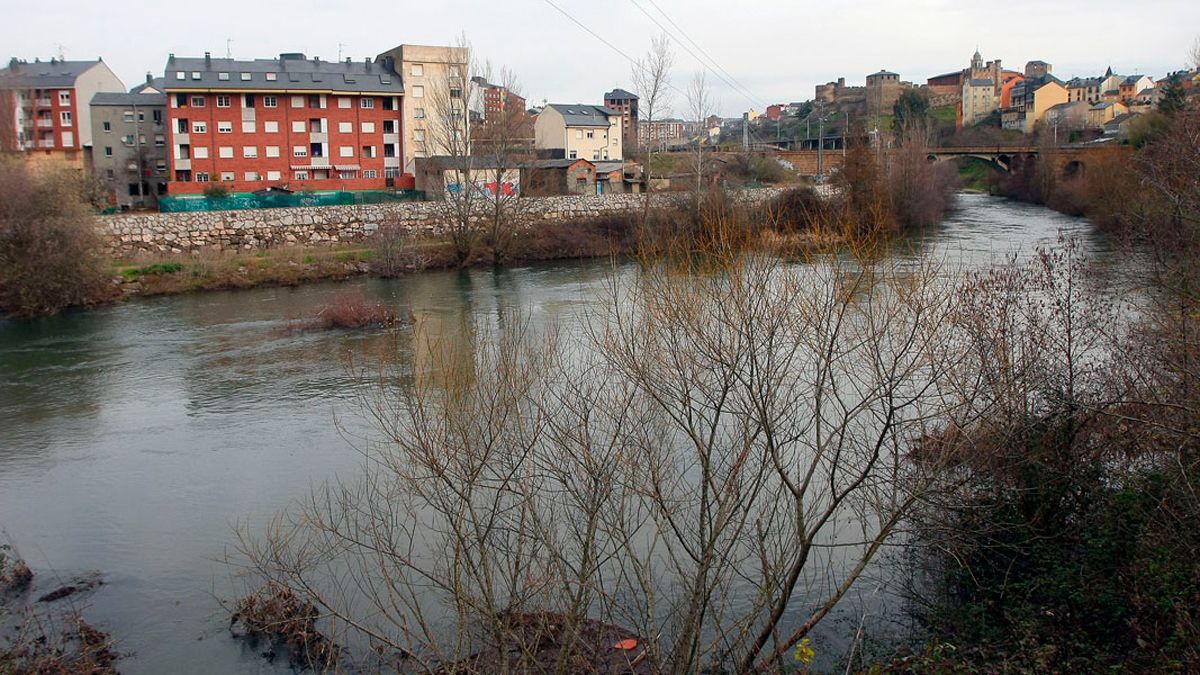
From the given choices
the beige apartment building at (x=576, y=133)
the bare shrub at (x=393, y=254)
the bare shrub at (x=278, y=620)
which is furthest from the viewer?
the beige apartment building at (x=576, y=133)

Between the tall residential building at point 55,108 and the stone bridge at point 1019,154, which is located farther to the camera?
the tall residential building at point 55,108

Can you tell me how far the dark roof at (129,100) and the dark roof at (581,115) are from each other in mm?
19858

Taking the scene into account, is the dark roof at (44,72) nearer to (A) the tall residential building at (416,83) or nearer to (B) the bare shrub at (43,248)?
(A) the tall residential building at (416,83)

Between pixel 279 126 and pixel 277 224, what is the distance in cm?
1324

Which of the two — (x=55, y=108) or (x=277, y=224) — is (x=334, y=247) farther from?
(x=55, y=108)

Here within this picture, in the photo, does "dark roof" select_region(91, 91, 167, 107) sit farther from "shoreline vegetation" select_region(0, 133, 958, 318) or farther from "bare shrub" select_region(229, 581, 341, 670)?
"bare shrub" select_region(229, 581, 341, 670)

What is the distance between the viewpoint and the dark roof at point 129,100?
47.3 m

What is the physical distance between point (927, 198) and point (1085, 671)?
2738 centimetres

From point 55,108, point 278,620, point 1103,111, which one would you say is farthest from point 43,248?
point 1103,111

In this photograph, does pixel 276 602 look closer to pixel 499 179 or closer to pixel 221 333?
pixel 221 333

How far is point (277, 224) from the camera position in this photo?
30.5 metres

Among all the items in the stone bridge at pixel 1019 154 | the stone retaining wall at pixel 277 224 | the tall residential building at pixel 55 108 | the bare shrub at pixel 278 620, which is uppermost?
the tall residential building at pixel 55 108

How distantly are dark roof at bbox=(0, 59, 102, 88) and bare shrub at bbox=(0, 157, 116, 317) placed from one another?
31473 mm

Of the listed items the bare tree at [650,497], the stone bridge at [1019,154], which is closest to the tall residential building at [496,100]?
the stone bridge at [1019,154]
